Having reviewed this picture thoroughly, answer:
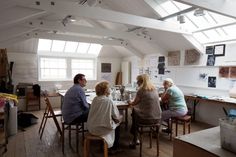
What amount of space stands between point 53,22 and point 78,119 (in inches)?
112

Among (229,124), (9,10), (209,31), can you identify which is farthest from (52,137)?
(209,31)

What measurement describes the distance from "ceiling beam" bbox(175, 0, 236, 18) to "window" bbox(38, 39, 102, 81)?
5421 millimetres

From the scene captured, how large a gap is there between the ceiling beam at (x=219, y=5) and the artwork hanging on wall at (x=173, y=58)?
8.45ft

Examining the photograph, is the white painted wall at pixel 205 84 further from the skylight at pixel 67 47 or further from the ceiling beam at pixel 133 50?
the skylight at pixel 67 47

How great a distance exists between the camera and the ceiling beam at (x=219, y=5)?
2551 mm

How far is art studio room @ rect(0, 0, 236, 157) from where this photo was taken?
2.53 m

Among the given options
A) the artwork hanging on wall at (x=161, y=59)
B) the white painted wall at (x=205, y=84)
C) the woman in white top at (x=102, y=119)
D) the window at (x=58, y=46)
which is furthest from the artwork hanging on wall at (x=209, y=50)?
the window at (x=58, y=46)

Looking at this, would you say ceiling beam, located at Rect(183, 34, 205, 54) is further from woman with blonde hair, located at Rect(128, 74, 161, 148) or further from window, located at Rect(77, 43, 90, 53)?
window, located at Rect(77, 43, 90, 53)

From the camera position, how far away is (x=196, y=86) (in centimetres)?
504

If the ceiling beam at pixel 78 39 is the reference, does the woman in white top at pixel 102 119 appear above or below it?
below

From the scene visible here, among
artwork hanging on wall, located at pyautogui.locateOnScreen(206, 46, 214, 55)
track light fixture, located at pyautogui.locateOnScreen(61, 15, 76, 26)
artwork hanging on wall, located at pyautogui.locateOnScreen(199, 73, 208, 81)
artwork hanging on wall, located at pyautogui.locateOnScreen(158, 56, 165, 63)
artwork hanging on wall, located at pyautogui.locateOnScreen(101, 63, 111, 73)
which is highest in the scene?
track light fixture, located at pyautogui.locateOnScreen(61, 15, 76, 26)

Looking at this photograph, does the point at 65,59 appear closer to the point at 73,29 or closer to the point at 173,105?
the point at 73,29

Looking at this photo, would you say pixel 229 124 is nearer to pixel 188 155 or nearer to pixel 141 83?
pixel 188 155

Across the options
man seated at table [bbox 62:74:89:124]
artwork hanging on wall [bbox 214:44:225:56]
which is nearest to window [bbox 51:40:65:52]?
man seated at table [bbox 62:74:89:124]
